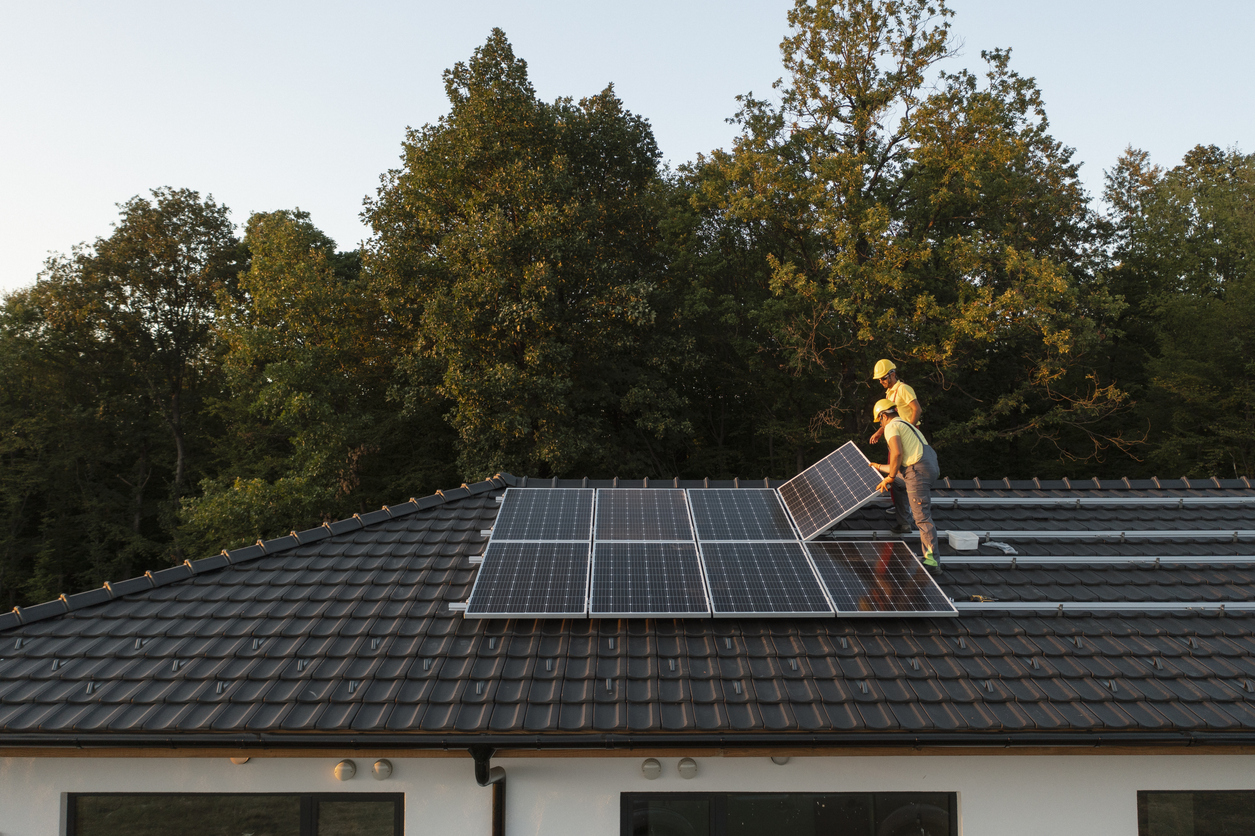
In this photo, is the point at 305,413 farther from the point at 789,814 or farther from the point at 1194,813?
the point at 1194,813

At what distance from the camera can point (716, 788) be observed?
5.45 m

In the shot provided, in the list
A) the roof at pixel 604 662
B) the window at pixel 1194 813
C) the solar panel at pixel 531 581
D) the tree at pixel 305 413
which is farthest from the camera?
the tree at pixel 305 413

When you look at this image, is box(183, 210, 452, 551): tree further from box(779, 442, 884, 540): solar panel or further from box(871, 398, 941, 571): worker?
box(871, 398, 941, 571): worker

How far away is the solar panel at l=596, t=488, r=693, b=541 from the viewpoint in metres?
7.44

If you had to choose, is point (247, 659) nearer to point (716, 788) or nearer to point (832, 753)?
point (716, 788)

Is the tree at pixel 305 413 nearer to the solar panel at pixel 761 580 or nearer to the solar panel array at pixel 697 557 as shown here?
the solar panel array at pixel 697 557

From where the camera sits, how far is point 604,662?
561 centimetres

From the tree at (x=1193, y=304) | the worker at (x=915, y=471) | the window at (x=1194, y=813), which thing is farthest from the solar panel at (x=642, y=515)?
the tree at (x=1193, y=304)

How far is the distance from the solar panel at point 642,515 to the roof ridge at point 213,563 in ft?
4.72

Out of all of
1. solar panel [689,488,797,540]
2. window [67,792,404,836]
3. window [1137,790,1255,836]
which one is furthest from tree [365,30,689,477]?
window [1137,790,1255,836]

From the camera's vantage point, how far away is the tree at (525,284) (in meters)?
20.1

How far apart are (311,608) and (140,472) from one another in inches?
1270

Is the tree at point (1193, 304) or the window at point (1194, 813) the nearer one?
the window at point (1194, 813)

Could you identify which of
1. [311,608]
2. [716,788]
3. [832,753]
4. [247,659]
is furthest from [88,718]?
[832,753]
